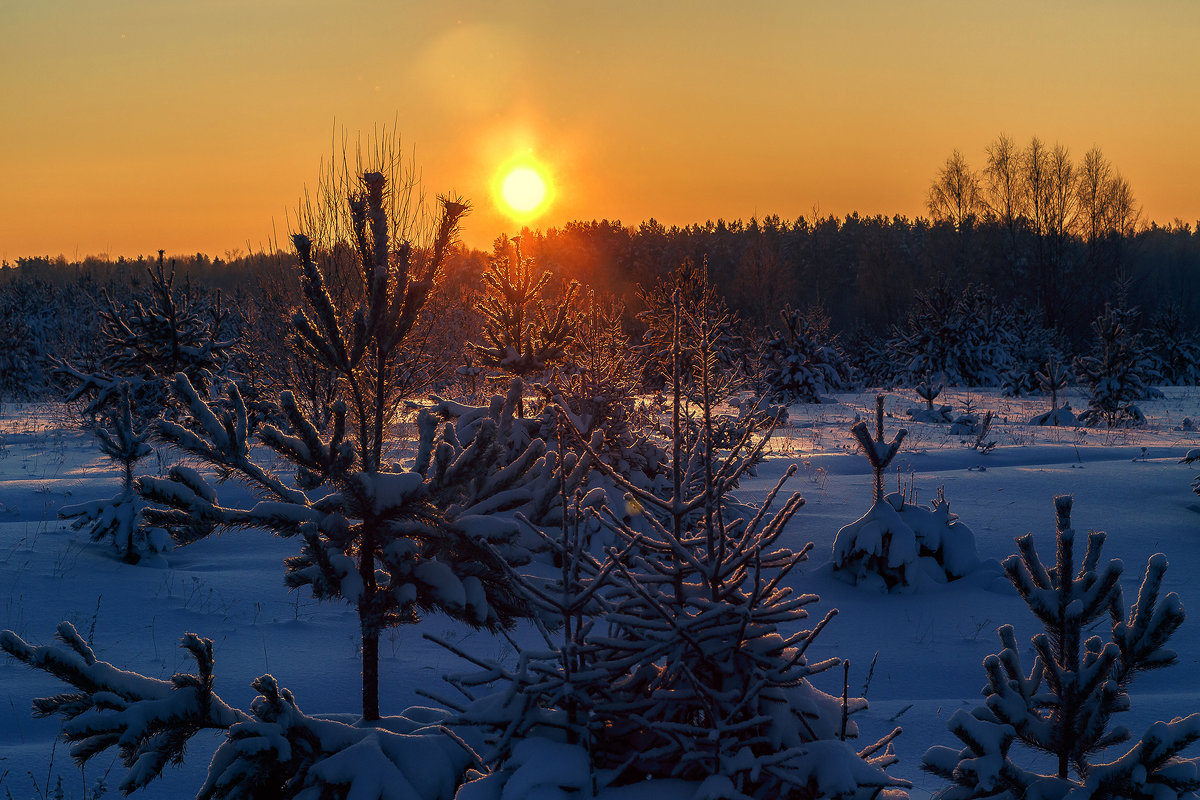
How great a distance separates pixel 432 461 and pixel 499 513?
380 millimetres

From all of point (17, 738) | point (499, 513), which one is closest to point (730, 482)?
point (499, 513)

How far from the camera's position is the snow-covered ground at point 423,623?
16.0 feet

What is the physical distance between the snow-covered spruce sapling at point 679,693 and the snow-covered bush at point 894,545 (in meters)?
5.59

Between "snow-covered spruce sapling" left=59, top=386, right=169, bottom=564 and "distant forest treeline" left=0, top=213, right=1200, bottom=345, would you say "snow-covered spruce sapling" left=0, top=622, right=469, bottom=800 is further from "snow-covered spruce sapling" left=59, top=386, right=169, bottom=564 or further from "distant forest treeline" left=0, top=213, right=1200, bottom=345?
"distant forest treeline" left=0, top=213, right=1200, bottom=345

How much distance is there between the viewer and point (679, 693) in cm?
232

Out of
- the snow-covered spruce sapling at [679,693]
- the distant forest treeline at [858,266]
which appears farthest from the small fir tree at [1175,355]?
the snow-covered spruce sapling at [679,693]

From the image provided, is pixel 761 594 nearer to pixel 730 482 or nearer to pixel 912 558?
pixel 730 482

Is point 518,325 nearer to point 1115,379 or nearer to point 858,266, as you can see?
point 1115,379

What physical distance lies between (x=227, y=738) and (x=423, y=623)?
15.4 feet

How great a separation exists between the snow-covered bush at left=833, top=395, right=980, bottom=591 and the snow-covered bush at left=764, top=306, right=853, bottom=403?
19.6m

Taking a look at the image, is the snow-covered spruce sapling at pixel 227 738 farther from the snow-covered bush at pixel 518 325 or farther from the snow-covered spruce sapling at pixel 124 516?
the snow-covered bush at pixel 518 325

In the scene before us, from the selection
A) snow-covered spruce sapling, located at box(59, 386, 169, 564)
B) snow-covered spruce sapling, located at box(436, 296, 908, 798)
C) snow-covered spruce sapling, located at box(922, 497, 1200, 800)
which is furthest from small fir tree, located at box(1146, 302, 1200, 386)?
snow-covered spruce sapling, located at box(436, 296, 908, 798)

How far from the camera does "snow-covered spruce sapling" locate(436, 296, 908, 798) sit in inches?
86.7

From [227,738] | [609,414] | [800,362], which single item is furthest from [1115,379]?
[227,738]
